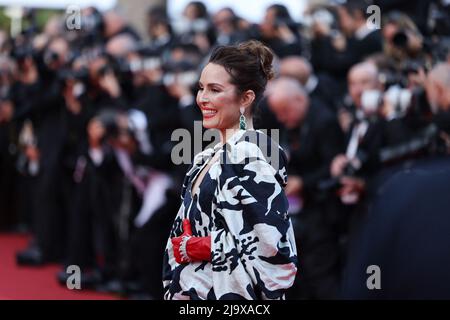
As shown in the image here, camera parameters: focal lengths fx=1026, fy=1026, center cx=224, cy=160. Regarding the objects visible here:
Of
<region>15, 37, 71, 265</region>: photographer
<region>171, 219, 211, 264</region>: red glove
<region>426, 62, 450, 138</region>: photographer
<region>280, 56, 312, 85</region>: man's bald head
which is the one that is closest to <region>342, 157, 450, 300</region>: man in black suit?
<region>171, 219, 211, 264</region>: red glove

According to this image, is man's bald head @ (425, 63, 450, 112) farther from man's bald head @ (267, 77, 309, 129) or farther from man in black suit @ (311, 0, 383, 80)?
man in black suit @ (311, 0, 383, 80)

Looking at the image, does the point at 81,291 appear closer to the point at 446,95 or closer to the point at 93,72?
the point at 93,72

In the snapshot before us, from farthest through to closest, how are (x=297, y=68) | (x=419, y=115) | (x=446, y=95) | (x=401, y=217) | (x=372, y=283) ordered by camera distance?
(x=297, y=68)
(x=419, y=115)
(x=446, y=95)
(x=372, y=283)
(x=401, y=217)

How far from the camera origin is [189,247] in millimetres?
3119

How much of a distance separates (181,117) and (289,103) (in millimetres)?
829

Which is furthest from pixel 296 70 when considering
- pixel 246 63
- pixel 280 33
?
pixel 246 63

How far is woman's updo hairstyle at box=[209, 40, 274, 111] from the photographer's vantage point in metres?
3.22

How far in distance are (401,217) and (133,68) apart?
177 inches

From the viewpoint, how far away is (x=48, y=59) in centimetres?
852

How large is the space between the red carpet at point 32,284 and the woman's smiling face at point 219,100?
3.73 meters

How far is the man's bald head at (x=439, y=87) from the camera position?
4.81 m

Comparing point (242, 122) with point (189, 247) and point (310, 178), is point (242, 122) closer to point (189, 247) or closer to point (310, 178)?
point (189, 247)

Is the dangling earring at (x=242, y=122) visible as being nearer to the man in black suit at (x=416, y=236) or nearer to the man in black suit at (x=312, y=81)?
the man in black suit at (x=416, y=236)
